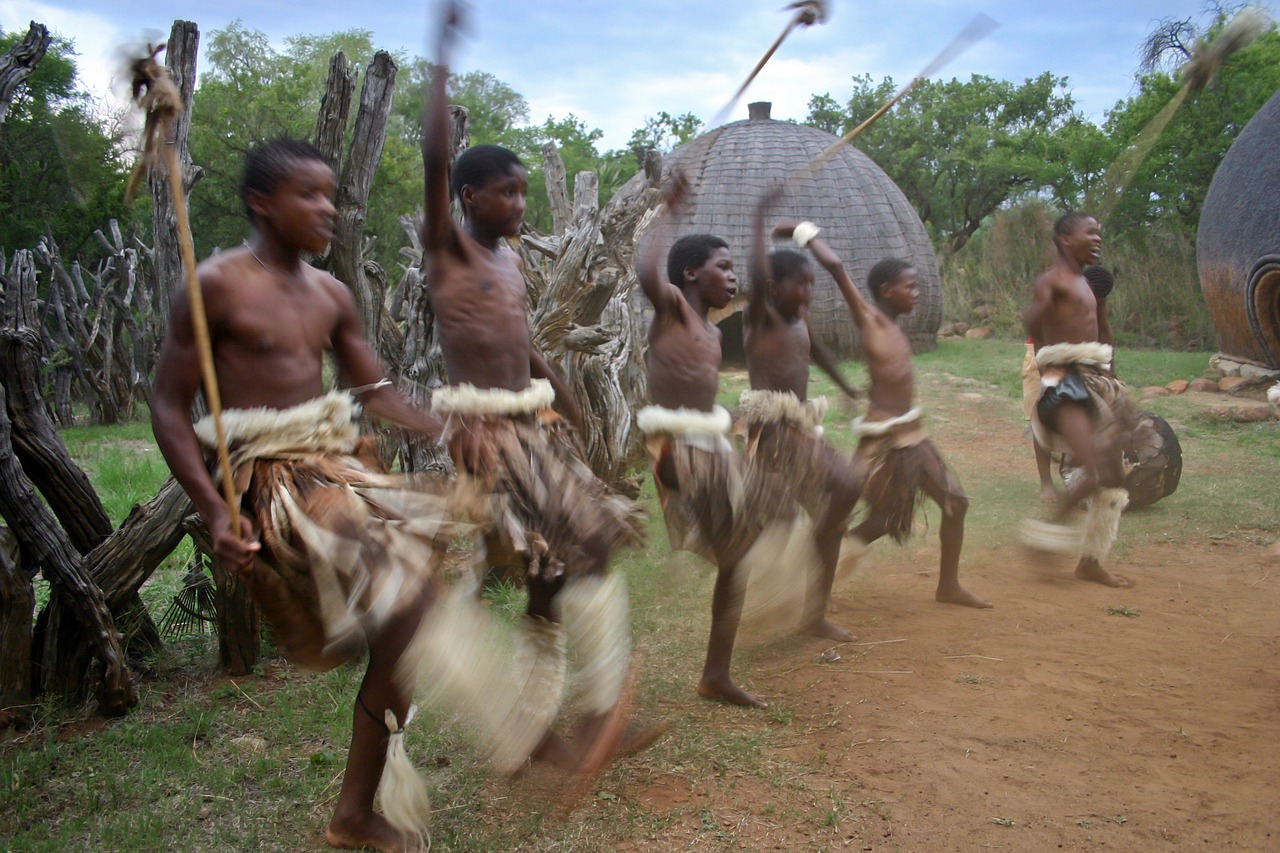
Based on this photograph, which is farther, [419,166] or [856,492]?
[419,166]

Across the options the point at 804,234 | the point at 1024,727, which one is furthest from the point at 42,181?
the point at 1024,727

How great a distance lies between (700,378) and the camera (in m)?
3.31

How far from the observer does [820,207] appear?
12320mm

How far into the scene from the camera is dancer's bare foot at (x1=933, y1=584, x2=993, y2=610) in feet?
14.0

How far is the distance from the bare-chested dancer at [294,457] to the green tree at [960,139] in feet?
53.5

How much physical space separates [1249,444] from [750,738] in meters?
6.36

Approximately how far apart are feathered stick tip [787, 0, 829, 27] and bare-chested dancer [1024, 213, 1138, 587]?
190 cm

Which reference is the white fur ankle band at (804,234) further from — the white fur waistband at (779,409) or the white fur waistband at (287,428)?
the white fur waistband at (287,428)

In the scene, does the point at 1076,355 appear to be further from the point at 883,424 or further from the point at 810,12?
the point at 810,12

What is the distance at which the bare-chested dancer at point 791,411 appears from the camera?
3.57 metres

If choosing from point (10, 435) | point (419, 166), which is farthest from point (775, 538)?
point (419, 166)

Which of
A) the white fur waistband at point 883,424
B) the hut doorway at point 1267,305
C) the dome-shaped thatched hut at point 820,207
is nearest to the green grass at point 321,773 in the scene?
the white fur waistband at point 883,424

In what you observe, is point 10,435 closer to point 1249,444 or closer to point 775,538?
point 775,538

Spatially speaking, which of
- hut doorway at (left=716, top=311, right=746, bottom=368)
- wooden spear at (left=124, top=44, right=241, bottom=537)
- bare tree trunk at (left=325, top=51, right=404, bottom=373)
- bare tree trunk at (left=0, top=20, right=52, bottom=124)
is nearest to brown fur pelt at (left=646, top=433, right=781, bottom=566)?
wooden spear at (left=124, top=44, right=241, bottom=537)
